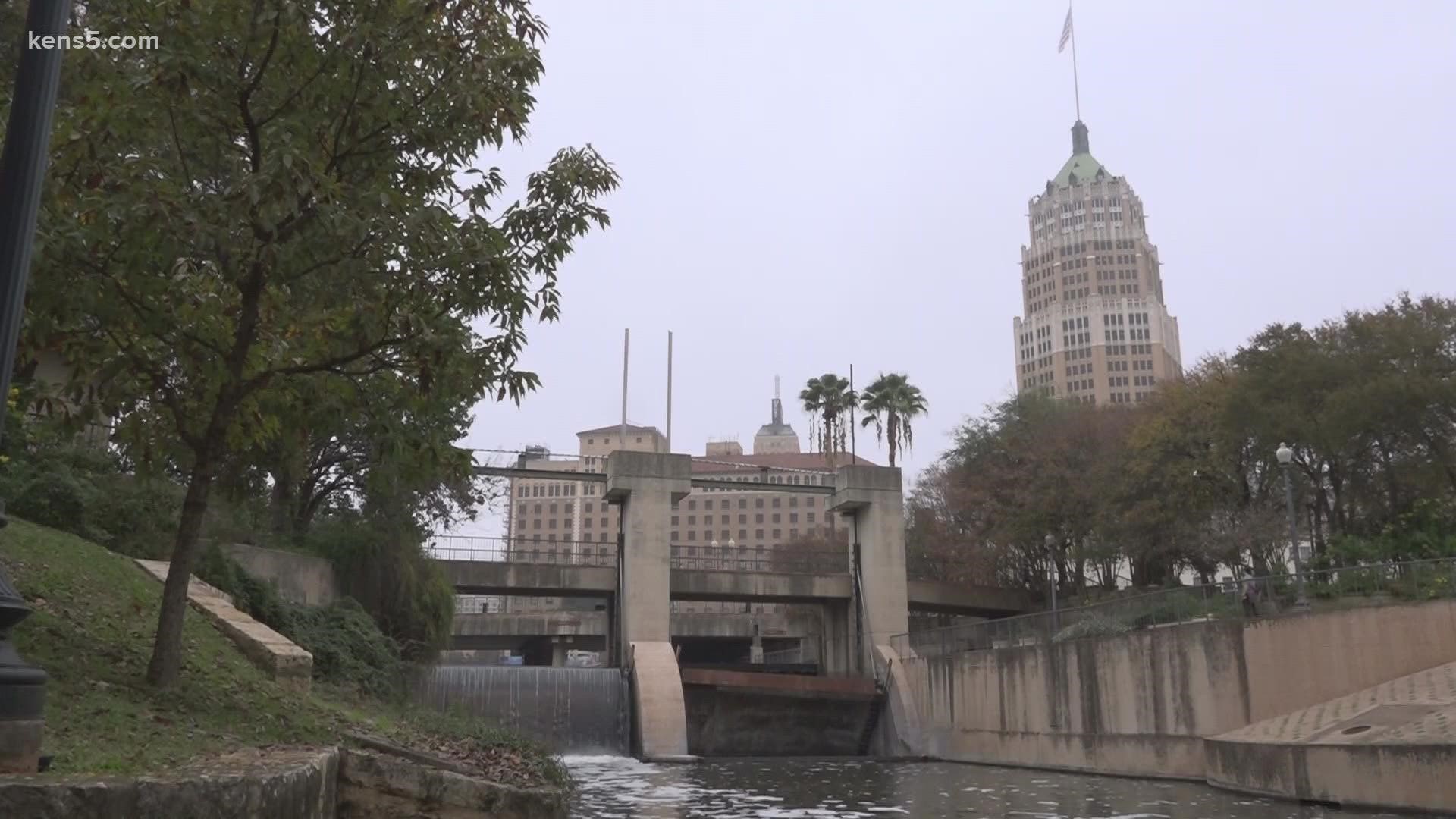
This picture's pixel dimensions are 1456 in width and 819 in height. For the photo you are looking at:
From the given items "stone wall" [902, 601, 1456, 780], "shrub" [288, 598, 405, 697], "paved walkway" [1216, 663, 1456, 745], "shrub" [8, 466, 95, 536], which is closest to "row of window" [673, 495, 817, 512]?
"stone wall" [902, 601, 1456, 780]

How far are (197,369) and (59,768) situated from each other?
459cm

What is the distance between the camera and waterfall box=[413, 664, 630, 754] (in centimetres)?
3094

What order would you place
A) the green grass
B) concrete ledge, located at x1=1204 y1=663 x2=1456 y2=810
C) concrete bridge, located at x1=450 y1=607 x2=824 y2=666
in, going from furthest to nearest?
concrete bridge, located at x1=450 y1=607 x2=824 y2=666
concrete ledge, located at x1=1204 y1=663 x2=1456 y2=810
the green grass

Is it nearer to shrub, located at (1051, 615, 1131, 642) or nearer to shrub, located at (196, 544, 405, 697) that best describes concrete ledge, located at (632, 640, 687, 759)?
shrub, located at (196, 544, 405, 697)

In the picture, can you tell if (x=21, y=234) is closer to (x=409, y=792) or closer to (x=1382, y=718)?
(x=409, y=792)

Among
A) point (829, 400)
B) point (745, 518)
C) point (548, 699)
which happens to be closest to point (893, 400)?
point (829, 400)

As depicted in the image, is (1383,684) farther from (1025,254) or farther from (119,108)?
(1025,254)

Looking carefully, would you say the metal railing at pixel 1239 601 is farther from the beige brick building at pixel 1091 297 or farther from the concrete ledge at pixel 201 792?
the beige brick building at pixel 1091 297

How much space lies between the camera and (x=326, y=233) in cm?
950

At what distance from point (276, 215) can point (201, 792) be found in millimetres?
4793

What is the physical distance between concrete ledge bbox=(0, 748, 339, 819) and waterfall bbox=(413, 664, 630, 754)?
23.4 meters

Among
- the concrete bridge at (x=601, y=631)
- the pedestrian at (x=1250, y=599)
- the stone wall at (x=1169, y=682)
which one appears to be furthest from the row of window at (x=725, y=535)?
the pedestrian at (x=1250, y=599)

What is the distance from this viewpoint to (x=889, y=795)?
20953 mm

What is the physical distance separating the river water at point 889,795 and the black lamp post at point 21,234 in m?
Result: 11.3
